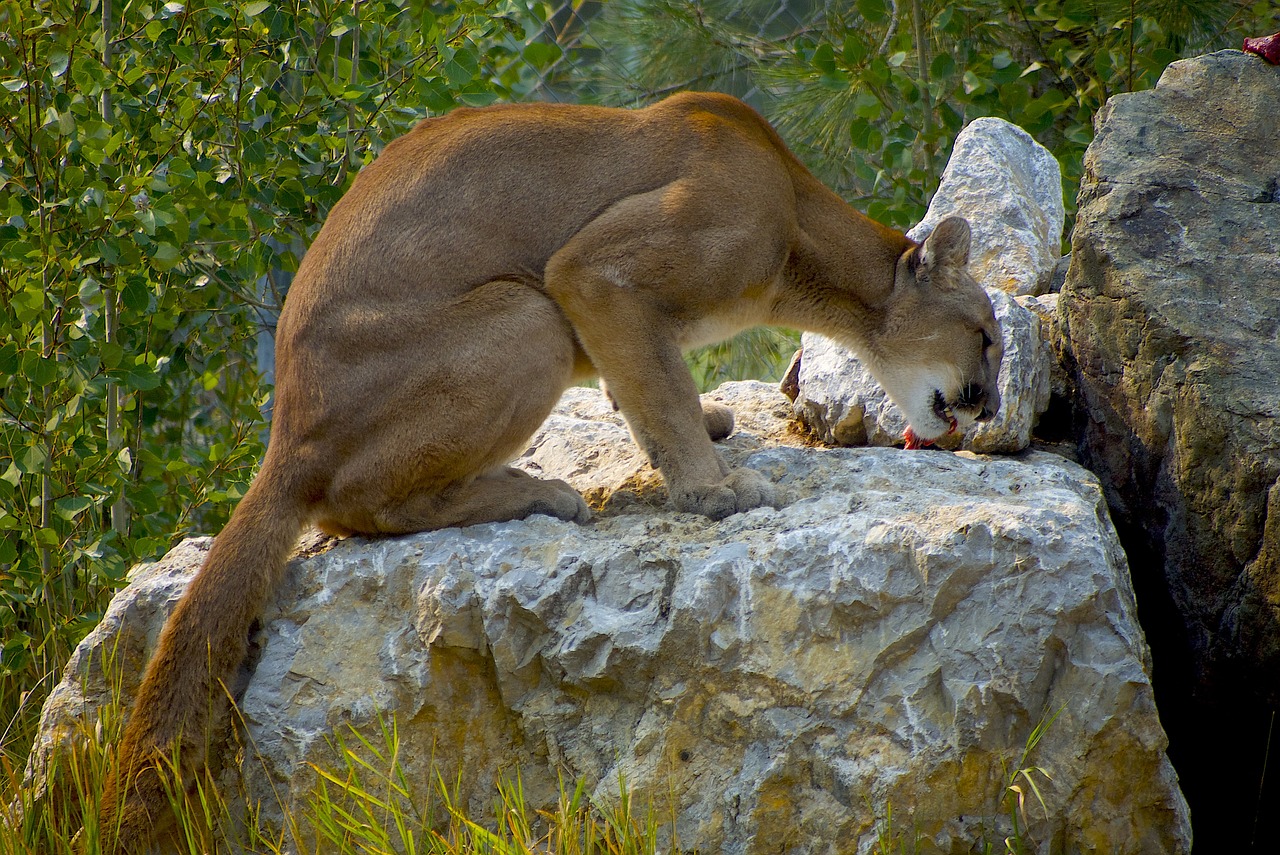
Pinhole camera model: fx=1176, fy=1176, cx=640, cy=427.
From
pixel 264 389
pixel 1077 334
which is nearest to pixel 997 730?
pixel 1077 334

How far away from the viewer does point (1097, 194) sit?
14.0 feet

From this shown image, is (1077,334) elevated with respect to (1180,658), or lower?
elevated

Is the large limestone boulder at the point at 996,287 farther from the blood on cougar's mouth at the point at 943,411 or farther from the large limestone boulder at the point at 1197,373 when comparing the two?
the large limestone boulder at the point at 1197,373

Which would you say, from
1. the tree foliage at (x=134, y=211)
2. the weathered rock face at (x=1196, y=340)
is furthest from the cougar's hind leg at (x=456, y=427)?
the weathered rock face at (x=1196, y=340)

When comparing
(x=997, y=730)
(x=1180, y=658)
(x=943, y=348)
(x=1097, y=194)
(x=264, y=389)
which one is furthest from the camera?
(x=264, y=389)

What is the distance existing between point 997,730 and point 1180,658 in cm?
→ 111

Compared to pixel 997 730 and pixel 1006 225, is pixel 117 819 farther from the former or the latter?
pixel 1006 225

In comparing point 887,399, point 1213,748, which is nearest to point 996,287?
point 887,399

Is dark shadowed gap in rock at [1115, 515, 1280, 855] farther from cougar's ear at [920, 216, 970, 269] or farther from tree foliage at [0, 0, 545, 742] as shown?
tree foliage at [0, 0, 545, 742]

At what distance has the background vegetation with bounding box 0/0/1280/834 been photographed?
4574 millimetres

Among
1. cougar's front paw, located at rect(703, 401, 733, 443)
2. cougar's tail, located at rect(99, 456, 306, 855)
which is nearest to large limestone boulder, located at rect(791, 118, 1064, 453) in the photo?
cougar's front paw, located at rect(703, 401, 733, 443)

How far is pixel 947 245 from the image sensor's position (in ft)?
15.1

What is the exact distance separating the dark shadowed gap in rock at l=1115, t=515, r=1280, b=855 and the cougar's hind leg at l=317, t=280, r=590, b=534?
2.00 m

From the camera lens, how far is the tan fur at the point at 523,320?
11.9ft
